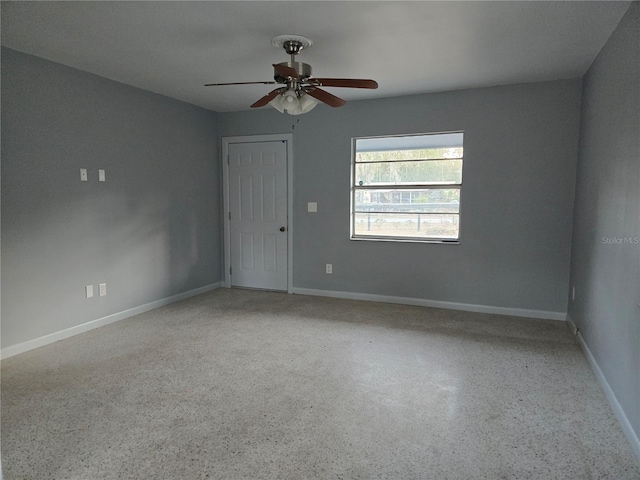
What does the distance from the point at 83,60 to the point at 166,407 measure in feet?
9.54

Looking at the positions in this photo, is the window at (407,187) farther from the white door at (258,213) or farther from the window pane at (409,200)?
the white door at (258,213)

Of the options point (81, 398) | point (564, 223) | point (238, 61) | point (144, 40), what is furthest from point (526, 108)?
point (81, 398)

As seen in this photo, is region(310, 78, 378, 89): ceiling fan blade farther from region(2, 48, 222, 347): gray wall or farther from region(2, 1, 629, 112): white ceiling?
region(2, 48, 222, 347): gray wall

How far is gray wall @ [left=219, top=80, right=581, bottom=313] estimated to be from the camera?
392 cm

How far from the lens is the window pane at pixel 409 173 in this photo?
4.36 metres

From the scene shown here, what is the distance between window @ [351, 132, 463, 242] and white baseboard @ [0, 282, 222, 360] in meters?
2.29

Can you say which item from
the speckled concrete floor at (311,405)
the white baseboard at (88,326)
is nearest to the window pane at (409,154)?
the speckled concrete floor at (311,405)

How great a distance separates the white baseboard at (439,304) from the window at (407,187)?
714mm

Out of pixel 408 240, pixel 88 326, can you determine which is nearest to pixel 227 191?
pixel 88 326

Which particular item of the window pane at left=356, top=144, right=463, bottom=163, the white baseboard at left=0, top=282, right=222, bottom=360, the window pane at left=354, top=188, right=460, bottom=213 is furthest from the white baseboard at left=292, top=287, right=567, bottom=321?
the window pane at left=356, top=144, right=463, bottom=163

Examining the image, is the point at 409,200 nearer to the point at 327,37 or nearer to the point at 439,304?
the point at 439,304

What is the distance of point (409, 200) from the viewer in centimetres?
455

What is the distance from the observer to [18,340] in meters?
3.19

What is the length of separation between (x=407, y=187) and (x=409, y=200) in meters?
0.15
